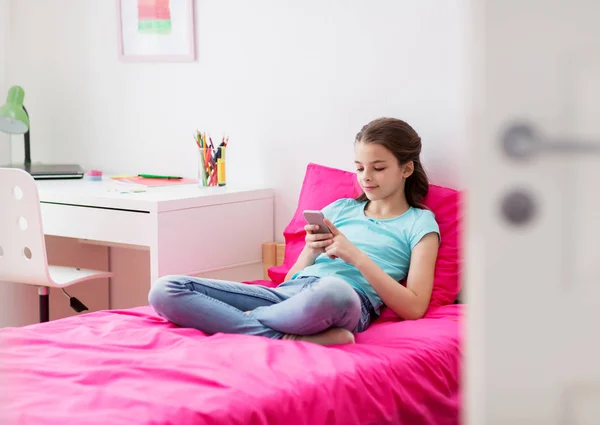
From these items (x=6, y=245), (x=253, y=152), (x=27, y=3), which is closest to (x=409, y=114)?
(x=253, y=152)

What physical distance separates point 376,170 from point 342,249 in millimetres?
271

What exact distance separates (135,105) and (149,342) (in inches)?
62.7

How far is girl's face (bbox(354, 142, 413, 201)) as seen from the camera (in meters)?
2.46

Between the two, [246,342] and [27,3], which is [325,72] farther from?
[27,3]

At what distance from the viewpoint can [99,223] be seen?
2.88m

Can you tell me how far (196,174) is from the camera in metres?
3.32

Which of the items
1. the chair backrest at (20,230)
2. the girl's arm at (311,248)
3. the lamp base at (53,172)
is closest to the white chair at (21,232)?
the chair backrest at (20,230)

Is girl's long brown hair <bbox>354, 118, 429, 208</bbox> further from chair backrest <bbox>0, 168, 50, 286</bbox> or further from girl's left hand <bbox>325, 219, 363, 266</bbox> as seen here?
chair backrest <bbox>0, 168, 50, 286</bbox>

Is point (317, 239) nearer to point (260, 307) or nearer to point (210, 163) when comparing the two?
point (260, 307)

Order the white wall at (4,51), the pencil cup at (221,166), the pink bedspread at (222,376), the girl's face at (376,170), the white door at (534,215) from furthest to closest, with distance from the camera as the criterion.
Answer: the white wall at (4,51)
the pencil cup at (221,166)
the girl's face at (376,170)
the pink bedspread at (222,376)
the white door at (534,215)

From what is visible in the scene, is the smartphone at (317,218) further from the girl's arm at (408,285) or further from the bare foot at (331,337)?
the bare foot at (331,337)

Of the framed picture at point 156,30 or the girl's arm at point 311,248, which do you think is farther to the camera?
the framed picture at point 156,30

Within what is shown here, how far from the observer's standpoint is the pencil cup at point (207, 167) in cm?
305

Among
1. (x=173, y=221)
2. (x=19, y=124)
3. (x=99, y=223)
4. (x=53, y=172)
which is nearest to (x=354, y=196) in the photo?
(x=173, y=221)
